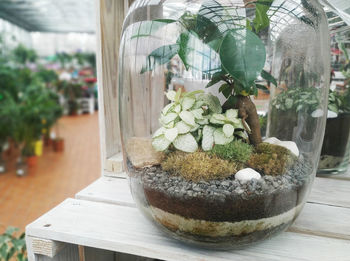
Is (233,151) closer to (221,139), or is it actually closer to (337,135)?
(221,139)

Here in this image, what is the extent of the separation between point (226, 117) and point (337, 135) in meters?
0.44

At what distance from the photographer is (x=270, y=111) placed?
2.06 ft

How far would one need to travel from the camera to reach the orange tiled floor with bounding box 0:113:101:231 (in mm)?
2400

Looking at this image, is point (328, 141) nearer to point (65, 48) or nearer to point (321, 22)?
point (321, 22)

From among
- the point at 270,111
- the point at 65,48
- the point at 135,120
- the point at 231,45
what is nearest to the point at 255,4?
the point at 231,45

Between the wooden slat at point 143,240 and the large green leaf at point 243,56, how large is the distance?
11.0 inches

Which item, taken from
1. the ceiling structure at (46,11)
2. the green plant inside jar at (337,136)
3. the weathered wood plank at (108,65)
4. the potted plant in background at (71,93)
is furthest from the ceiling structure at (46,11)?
the green plant inside jar at (337,136)

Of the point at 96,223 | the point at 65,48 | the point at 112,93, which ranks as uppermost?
the point at 65,48

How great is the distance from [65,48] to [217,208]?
11.4 meters

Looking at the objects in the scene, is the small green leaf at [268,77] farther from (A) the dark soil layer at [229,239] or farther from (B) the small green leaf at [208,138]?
(A) the dark soil layer at [229,239]

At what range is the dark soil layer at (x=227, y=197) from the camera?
48 cm

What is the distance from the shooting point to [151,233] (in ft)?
1.97

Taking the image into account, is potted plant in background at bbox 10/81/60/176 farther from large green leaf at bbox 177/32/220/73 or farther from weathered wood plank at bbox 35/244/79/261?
large green leaf at bbox 177/32/220/73

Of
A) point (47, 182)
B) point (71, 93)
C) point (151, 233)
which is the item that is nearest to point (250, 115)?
point (151, 233)
